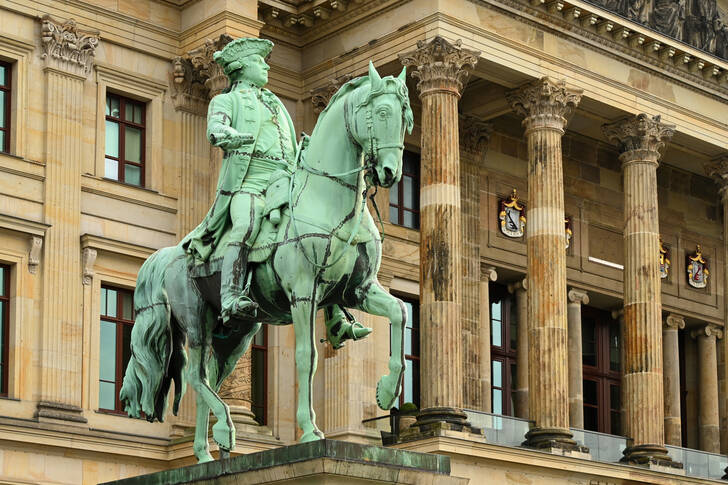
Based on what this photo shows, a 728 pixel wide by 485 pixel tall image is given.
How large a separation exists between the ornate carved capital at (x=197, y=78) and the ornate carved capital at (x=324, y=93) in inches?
99.2

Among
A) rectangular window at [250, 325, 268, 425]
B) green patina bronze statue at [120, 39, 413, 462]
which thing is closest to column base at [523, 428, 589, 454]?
rectangular window at [250, 325, 268, 425]

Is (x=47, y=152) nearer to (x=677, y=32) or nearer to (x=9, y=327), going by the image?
(x=9, y=327)

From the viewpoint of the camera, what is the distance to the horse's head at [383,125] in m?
14.0

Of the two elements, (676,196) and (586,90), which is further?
(676,196)

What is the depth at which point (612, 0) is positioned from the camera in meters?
38.9

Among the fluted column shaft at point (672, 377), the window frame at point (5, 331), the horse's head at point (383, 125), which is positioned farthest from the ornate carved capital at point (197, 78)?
the horse's head at point (383, 125)

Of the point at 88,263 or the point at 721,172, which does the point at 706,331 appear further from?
the point at 88,263

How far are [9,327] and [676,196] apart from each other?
20.5 metres

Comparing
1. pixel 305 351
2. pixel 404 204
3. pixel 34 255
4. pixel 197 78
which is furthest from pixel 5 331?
pixel 305 351

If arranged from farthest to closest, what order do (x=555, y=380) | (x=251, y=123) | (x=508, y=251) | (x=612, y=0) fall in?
(x=508, y=251) < (x=612, y=0) < (x=555, y=380) < (x=251, y=123)

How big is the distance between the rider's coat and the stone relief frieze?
23873mm

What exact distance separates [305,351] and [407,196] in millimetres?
25697

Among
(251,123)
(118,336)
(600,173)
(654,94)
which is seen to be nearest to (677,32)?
(654,94)

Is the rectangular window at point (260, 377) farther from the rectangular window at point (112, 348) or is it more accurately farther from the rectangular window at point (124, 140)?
the rectangular window at point (124, 140)
